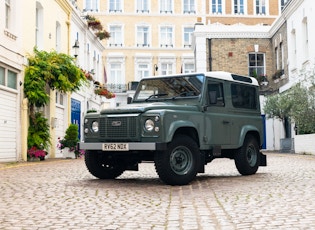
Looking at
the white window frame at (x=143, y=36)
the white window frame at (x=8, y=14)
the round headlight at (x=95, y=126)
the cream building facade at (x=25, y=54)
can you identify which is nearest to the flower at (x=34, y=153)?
the cream building facade at (x=25, y=54)

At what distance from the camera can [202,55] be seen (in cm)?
3005

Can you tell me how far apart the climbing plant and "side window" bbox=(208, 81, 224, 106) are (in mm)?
8879

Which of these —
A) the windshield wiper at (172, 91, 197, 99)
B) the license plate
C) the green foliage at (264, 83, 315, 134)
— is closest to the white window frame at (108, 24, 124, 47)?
the green foliage at (264, 83, 315, 134)

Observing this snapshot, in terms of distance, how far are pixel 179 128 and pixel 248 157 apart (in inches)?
108

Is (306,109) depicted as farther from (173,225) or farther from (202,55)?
(173,225)

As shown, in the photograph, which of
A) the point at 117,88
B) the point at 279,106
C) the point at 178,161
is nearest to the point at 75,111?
the point at 279,106

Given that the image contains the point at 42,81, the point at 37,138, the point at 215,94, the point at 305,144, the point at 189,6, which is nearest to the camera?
the point at 215,94

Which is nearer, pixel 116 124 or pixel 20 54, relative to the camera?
pixel 116 124

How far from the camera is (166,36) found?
1919 inches

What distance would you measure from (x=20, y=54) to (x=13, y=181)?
8.27 meters

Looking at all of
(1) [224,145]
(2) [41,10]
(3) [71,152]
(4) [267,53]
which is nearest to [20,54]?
(2) [41,10]

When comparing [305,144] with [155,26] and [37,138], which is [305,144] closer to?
[37,138]

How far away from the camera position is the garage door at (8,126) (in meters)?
15.6

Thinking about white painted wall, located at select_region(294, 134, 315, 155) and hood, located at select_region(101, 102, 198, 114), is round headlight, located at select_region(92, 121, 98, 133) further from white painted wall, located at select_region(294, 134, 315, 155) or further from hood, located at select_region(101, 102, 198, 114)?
white painted wall, located at select_region(294, 134, 315, 155)
